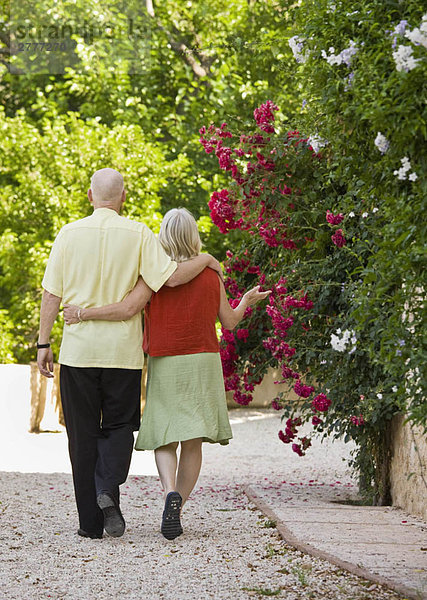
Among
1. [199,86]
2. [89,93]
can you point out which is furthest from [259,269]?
[89,93]

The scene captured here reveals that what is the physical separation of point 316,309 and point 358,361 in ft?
1.53

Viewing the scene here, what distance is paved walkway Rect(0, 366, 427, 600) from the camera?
3523 mm

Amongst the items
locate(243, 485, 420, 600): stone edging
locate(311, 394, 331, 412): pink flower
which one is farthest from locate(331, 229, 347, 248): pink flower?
locate(243, 485, 420, 600): stone edging

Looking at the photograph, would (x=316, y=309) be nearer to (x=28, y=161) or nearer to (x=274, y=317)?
(x=274, y=317)

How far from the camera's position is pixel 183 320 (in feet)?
15.3

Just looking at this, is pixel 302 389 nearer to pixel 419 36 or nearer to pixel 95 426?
pixel 95 426

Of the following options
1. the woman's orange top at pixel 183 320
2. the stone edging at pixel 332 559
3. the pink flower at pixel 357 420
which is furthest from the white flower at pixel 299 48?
the pink flower at pixel 357 420

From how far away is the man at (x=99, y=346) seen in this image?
14.9ft

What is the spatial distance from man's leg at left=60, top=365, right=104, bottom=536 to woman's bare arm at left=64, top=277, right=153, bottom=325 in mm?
242

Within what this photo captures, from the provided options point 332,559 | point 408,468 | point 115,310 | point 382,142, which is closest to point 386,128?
point 382,142

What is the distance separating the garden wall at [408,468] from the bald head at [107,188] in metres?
1.93

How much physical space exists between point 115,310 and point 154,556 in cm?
113

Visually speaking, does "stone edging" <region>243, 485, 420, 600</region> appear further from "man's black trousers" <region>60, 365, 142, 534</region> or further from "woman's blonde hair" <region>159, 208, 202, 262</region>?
"woman's blonde hair" <region>159, 208, 202, 262</region>

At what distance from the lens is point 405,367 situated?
3.06 meters
